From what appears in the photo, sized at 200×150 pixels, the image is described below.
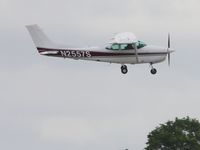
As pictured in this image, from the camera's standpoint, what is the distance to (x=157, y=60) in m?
200

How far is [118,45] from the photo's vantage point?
19988cm

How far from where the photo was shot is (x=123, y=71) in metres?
199

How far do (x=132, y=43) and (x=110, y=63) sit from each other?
2743 mm

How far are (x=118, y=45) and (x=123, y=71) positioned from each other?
265cm

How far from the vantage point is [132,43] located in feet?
656

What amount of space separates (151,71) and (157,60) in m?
1.79

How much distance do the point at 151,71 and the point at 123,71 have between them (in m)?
2.54

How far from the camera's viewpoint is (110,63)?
19938 cm

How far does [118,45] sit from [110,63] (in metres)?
1.86

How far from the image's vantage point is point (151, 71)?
19838 cm

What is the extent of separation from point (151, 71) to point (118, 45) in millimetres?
4067

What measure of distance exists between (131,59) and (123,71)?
173 centimetres

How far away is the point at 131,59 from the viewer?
199875 millimetres
